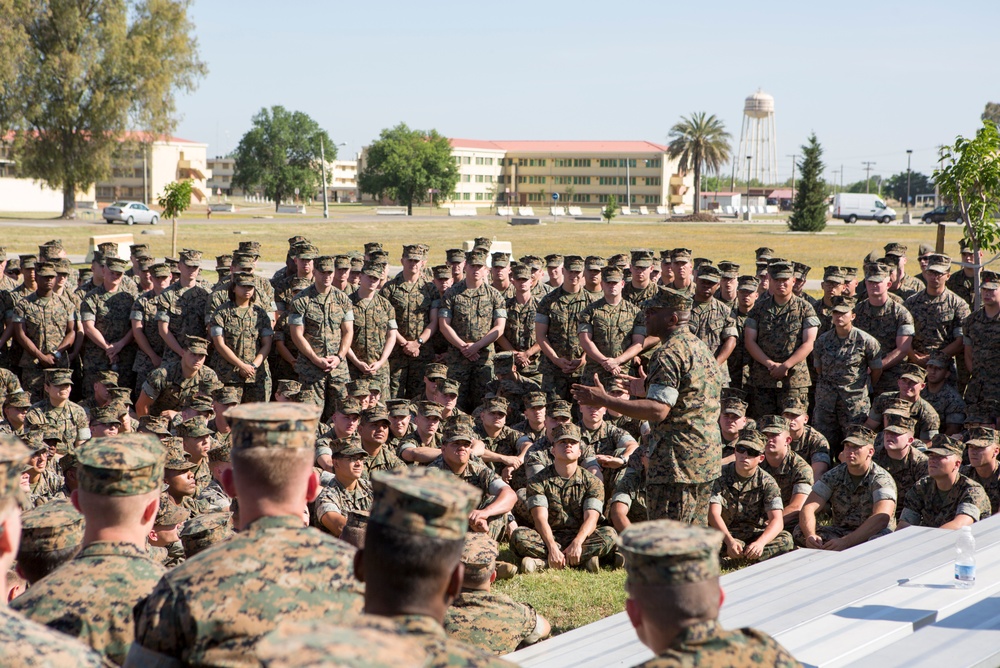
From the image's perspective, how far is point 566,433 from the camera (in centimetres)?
788

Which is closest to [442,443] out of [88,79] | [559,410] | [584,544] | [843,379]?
[559,410]

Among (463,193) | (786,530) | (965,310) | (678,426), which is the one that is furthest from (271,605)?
(463,193)

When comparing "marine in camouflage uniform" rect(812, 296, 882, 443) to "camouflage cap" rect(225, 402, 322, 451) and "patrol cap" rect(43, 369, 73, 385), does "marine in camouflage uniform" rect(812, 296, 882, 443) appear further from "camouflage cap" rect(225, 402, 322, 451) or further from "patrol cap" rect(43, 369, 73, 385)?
"camouflage cap" rect(225, 402, 322, 451)

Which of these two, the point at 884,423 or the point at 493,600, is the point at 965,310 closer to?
the point at 884,423

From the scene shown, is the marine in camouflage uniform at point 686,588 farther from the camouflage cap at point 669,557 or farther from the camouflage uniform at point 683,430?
the camouflage uniform at point 683,430

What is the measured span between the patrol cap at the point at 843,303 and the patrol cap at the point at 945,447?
1976mm

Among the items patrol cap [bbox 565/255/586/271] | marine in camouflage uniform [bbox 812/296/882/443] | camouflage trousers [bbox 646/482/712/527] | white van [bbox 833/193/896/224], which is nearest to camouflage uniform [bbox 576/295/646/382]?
patrol cap [bbox 565/255/586/271]

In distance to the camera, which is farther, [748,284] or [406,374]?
[406,374]

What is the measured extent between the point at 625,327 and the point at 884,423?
8.20 feet

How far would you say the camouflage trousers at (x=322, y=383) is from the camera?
32.9ft

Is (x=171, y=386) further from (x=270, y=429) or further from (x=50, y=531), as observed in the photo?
(x=270, y=429)

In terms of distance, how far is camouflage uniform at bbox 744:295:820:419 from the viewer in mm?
9852

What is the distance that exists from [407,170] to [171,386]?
3132 inches

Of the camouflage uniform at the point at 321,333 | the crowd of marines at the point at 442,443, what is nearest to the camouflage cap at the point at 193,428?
the crowd of marines at the point at 442,443
